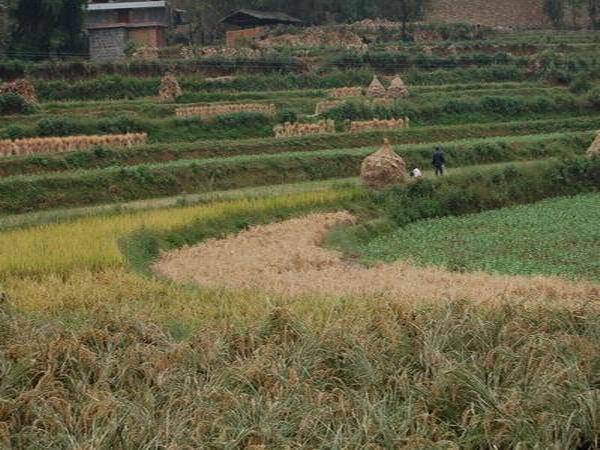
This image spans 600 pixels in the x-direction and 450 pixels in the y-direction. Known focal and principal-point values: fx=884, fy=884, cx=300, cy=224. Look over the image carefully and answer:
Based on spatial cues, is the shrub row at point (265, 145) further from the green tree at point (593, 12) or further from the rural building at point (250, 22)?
the green tree at point (593, 12)

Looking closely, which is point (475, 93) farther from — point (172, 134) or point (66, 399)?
point (66, 399)

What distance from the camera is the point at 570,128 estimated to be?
34.1 m

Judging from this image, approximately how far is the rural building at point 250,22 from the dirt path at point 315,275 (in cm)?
3386

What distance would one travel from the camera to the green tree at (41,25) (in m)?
40.3

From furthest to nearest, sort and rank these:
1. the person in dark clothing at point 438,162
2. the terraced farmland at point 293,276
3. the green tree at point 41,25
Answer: the green tree at point 41,25 < the person in dark clothing at point 438,162 < the terraced farmland at point 293,276

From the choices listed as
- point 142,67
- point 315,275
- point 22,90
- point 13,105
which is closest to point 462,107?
point 142,67

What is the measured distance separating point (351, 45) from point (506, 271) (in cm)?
3407

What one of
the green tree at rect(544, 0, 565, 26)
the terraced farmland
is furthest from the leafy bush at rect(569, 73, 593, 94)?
the green tree at rect(544, 0, 565, 26)

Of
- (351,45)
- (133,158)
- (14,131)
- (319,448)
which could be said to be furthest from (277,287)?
(351,45)

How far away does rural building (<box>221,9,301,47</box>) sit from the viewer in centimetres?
4991

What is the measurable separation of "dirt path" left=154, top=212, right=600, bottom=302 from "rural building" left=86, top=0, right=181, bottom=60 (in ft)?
112

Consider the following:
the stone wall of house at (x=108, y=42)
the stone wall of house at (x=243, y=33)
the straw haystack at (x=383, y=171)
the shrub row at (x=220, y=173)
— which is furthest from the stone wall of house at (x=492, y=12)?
the straw haystack at (x=383, y=171)

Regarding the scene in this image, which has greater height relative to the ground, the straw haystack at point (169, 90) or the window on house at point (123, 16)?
the window on house at point (123, 16)

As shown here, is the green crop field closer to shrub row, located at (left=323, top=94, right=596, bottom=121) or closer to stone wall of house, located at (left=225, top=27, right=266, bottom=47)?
shrub row, located at (left=323, top=94, right=596, bottom=121)
